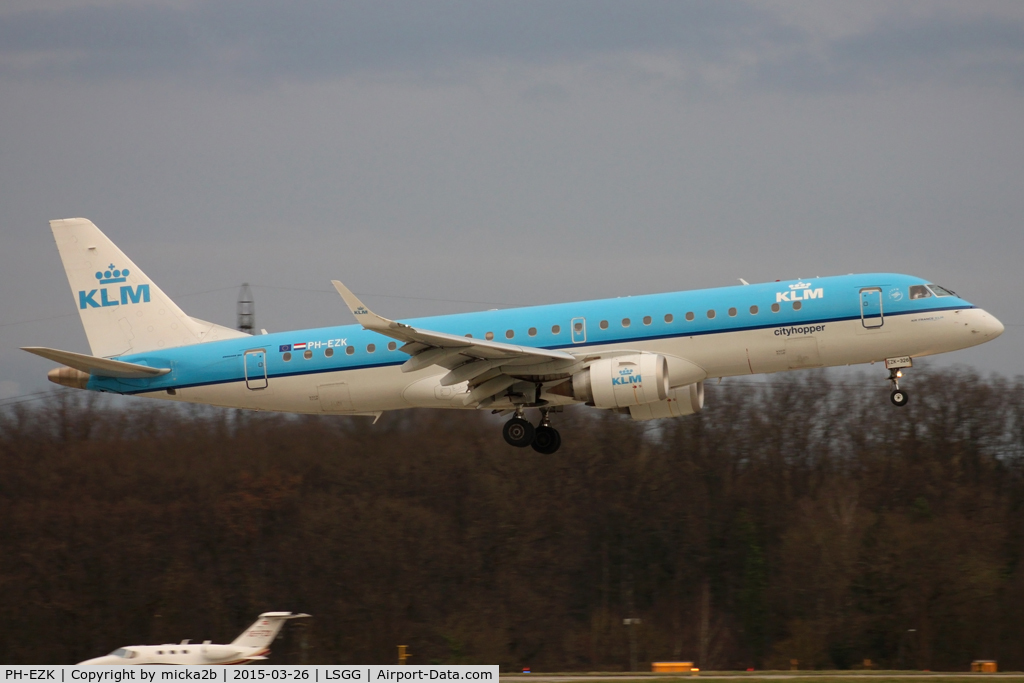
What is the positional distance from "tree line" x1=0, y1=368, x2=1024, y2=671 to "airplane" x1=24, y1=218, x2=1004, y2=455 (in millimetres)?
32481

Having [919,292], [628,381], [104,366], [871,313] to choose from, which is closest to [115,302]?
[104,366]

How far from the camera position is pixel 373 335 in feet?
109

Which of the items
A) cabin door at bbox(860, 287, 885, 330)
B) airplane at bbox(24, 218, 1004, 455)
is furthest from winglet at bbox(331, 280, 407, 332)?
cabin door at bbox(860, 287, 885, 330)

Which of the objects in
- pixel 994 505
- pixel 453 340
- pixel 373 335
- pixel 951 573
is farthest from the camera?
pixel 994 505

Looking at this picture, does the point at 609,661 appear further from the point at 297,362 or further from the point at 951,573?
the point at 297,362

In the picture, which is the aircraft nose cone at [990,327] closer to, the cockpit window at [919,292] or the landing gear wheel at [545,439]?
the cockpit window at [919,292]

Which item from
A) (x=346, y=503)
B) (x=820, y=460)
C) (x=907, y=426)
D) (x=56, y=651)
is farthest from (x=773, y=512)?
(x=56, y=651)

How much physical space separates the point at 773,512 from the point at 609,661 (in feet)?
45.6

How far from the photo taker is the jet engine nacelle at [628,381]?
1190 inches

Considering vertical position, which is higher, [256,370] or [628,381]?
[256,370]

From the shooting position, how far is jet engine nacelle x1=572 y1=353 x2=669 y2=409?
99.1 feet

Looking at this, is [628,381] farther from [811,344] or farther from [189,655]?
[189,655]

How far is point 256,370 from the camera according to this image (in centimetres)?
3419

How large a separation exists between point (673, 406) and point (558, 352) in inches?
157
